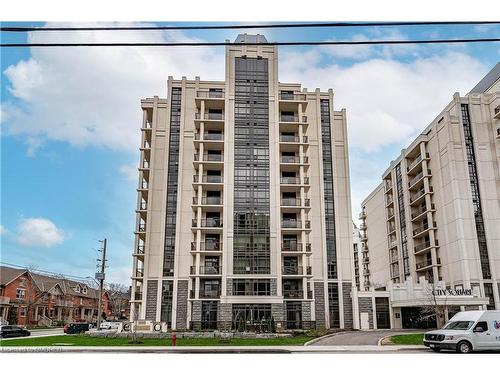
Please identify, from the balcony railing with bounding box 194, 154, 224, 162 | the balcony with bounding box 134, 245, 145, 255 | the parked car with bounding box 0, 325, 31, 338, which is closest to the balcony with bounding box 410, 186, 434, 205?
the balcony railing with bounding box 194, 154, 224, 162

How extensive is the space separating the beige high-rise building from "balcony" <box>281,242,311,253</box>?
7348 millimetres

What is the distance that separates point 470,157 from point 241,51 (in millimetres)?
23225

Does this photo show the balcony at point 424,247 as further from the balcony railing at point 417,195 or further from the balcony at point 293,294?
the balcony at point 293,294

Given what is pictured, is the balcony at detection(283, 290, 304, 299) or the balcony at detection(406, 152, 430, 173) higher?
the balcony at detection(406, 152, 430, 173)

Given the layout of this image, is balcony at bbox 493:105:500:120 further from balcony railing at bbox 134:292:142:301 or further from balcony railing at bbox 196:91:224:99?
balcony railing at bbox 134:292:142:301

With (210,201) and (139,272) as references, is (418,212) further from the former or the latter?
(139,272)

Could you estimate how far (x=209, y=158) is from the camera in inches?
1598

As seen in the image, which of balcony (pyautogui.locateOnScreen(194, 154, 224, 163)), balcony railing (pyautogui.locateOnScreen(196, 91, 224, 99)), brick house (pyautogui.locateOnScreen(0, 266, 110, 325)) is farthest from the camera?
brick house (pyautogui.locateOnScreen(0, 266, 110, 325))

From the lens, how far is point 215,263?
37.7 metres

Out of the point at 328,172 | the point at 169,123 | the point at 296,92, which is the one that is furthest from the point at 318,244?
the point at 169,123

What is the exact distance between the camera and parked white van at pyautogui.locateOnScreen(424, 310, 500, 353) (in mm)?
16844

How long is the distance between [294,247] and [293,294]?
4002 mm

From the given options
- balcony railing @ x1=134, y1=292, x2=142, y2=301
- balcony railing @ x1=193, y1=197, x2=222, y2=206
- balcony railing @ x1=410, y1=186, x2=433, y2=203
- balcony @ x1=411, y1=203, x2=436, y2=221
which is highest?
balcony railing @ x1=410, y1=186, x2=433, y2=203

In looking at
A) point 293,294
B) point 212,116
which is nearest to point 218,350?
point 293,294
